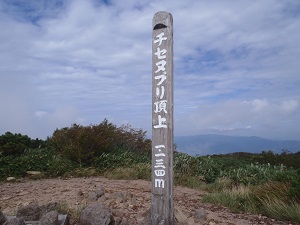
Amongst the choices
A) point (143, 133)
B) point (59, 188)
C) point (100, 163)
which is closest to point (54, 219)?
point (59, 188)

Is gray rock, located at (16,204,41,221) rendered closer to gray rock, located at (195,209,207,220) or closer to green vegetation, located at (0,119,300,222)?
gray rock, located at (195,209,207,220)

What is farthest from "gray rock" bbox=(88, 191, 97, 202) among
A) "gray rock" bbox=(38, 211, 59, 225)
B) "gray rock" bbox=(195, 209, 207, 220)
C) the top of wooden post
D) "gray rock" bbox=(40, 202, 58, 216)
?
the top of wooden post

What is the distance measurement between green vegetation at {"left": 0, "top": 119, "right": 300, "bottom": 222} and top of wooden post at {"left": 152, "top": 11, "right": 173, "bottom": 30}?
4.16 meters

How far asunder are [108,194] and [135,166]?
390 centimetres

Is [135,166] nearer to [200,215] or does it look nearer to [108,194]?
[108,194]

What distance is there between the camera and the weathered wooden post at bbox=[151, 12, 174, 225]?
4816 mm

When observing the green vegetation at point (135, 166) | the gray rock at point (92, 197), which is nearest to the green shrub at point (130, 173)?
the green vegetation at point (135, 166)

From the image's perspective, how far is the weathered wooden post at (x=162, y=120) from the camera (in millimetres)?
4816

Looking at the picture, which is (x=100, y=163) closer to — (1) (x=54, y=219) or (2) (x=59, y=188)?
(2) (x=59, y=188)

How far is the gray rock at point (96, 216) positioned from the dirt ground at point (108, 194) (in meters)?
0.68

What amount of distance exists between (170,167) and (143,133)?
980 cm

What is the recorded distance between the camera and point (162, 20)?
5062 millimetres

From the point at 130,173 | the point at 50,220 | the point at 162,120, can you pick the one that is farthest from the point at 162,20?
the point at 130,173

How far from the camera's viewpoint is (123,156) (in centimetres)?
1213
